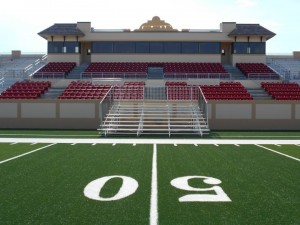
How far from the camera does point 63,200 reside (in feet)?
24.9

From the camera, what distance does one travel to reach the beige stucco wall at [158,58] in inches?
1742

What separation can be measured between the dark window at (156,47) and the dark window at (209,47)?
4.35m

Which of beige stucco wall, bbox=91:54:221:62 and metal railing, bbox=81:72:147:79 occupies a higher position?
beige stucco wall, bbox=91:54:221:62

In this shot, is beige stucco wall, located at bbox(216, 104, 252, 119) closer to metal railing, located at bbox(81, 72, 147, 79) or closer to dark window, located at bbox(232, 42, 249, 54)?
metal railing, located at bbox(81, 72, 147, 79)

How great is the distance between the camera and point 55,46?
45250mm

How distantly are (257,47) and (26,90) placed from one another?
26197 mm

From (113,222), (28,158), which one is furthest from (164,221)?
(28,158)

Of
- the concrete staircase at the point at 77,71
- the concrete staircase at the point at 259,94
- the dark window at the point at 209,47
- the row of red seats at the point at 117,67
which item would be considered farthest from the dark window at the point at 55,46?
the concrete staircase at the point at 259,94

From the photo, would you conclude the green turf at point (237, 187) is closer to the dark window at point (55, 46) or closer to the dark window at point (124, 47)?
the dark window at point (124, 47)

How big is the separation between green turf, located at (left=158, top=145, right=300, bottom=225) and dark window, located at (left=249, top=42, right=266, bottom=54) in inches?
1249

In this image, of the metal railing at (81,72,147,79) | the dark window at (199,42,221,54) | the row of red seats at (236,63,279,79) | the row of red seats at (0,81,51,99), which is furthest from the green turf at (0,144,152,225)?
the dark window at (199,42,221,54)

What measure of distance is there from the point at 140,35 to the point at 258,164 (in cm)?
3410

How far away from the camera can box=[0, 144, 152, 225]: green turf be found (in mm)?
6480

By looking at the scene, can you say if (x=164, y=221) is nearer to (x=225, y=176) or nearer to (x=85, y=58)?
(x=225, y=176)
